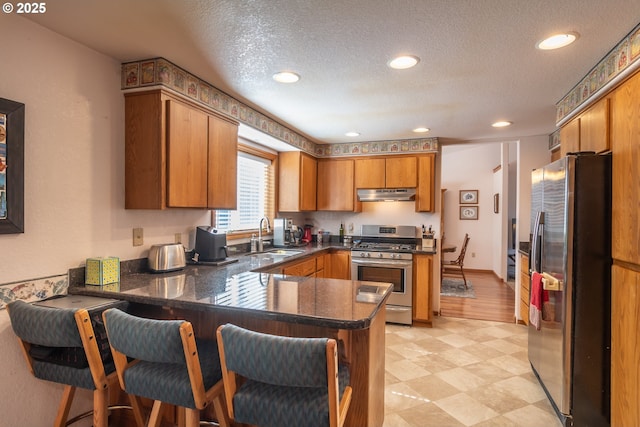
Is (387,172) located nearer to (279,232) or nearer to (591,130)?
(279,232)

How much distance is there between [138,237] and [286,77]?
151cm

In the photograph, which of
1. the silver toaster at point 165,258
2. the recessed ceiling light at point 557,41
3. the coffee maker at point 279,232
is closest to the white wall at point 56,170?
the silver toaster at point 165,258

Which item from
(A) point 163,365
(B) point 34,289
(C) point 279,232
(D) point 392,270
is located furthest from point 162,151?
(D) point 392,270

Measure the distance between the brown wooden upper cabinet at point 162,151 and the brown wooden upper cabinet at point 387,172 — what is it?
2565mm

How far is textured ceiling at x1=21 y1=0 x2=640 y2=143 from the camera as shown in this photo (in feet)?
5.25

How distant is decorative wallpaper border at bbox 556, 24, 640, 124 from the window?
9.77ft

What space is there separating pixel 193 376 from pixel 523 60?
8.14 ft

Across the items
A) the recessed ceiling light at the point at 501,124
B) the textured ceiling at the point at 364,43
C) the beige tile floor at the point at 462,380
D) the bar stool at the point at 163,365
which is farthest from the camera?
the recessed ceiling light at the point at 501,124

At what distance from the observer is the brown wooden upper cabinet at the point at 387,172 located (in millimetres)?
4406

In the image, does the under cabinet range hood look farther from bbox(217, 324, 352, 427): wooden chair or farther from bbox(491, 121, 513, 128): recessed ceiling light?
bbox(217, 324, 352, 427): wooden chair

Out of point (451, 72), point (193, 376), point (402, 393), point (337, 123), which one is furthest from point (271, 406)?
point (337, 123)

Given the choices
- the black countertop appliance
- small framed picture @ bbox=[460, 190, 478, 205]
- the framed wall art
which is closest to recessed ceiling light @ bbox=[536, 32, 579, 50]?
the black countertop appliance

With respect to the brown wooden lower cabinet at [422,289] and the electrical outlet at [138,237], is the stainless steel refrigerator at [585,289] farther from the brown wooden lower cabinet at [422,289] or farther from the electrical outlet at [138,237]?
the electrical outlet at [138,237]

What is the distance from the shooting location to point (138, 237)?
2354mm
